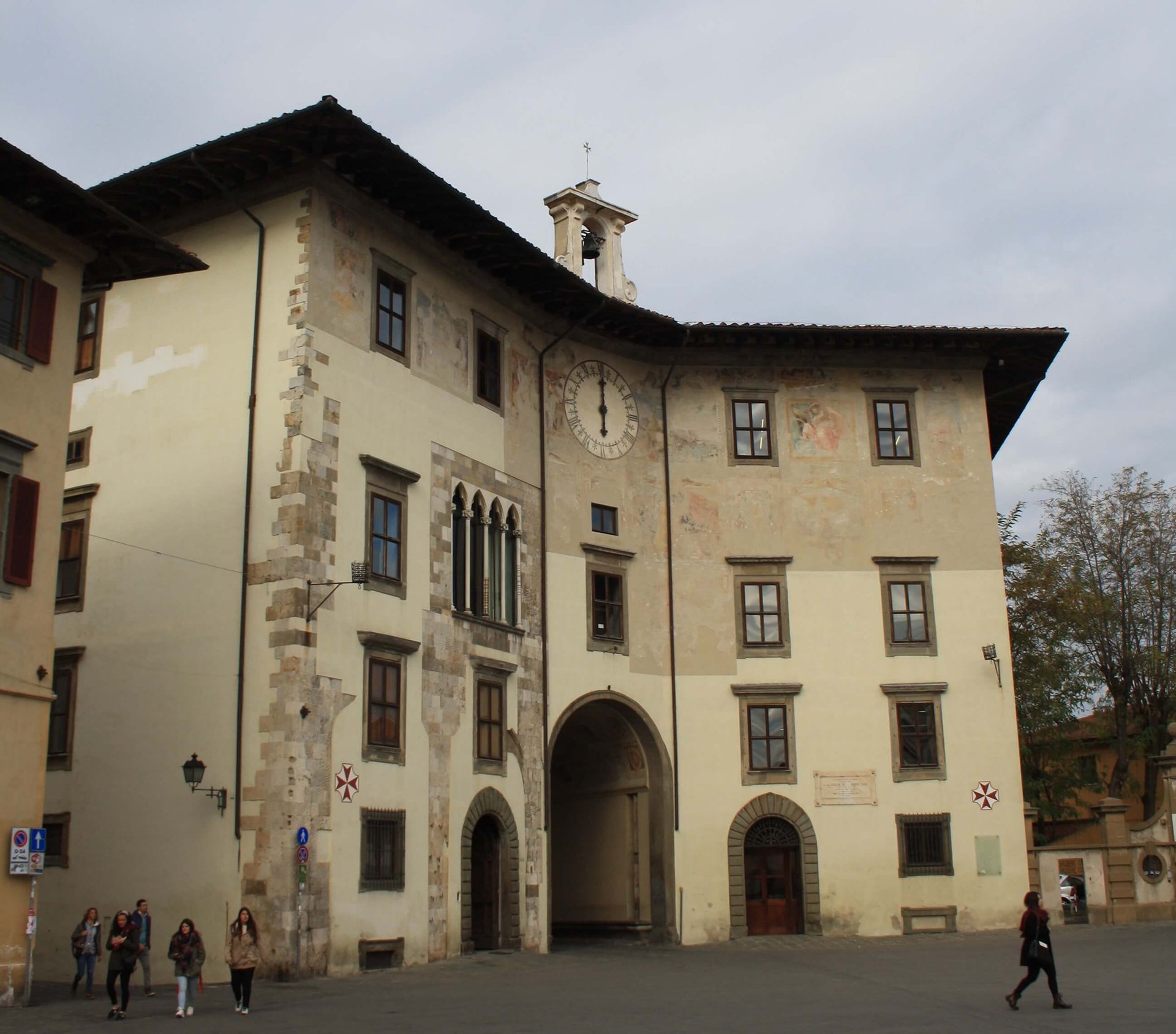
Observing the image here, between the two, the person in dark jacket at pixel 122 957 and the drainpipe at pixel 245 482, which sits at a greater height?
the drainpipe at pixel 245 482

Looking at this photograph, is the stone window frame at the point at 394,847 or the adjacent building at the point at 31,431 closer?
the adjacent building at the point at 31,431

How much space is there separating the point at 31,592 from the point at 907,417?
2023 centimetres

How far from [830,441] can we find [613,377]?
506 cm

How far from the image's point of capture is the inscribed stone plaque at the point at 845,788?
2917 cm

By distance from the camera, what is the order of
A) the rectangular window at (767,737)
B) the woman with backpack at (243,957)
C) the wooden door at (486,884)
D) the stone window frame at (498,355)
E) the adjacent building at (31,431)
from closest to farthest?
the woman with backpack at (243,957) → the adjacent building at (31,431) → the wooden door at (486,884) → the stone window frame at (498,355) → the rectangular window at (767,737)

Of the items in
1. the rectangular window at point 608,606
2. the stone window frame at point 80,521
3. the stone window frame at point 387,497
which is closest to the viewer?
the stone window frame at point 387,497

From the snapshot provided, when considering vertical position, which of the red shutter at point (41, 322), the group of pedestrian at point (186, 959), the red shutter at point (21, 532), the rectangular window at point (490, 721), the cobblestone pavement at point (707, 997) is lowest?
the cobblestone pavement at point (707, 997)

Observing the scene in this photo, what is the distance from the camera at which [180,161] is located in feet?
74.3

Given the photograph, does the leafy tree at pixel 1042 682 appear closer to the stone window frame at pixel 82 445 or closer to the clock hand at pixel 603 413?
the clock hand at pixel 603 413

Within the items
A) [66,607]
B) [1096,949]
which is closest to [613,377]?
[66,607]

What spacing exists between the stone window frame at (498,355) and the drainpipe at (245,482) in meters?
4.70

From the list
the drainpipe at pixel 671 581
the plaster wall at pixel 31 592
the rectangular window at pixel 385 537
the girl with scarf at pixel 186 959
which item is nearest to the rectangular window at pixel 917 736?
the drainpipe at pixel 671 581

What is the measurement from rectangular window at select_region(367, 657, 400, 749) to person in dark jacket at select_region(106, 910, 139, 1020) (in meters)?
5.71

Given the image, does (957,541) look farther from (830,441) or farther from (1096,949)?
(1096,949)
